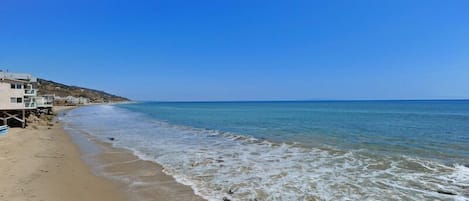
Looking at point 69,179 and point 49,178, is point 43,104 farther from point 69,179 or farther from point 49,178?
point 69,179

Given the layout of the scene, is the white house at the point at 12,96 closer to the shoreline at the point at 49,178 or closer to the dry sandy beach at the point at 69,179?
the shoreline at the point at 49,178

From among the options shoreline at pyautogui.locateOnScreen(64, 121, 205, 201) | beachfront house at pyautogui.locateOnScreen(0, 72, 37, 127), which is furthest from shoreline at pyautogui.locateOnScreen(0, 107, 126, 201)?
beachfront house at pyautogui.locateOnScreen(0, 72, 37, 127)

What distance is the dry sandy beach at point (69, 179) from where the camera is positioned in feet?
32.2

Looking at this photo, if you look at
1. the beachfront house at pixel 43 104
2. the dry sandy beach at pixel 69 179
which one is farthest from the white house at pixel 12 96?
the dry sandy beach at pixel 69 179

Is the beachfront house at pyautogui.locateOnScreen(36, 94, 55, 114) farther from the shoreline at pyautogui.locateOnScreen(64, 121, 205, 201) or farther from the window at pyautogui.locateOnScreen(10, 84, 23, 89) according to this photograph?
the shoreline at pyautogui.locateOnScreen(64, 121, 205, 201)

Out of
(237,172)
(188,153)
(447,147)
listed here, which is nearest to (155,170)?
(237,172)

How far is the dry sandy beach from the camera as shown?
32.2 feet

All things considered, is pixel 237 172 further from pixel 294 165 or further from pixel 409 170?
pixel 409 170

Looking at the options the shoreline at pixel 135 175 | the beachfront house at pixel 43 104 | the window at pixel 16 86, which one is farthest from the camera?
the beachfront house at pixel 43 104

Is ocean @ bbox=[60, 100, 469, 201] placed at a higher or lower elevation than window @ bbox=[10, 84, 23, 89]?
lower

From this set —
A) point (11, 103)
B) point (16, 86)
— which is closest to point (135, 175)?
point (11, 103)

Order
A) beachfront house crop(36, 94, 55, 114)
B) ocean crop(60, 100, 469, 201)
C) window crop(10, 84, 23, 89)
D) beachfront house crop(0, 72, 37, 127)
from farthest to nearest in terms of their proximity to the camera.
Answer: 1. beachfront house crop(36, 94, 55, 114)
2. window crop(10, 84, 23, 89)
3. beachfront house crop(0, 72, 37, 127)
4. ocean crop(60, 100, 469, 201)

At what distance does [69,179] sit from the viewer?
1191 cm

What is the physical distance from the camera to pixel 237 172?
13391mm
